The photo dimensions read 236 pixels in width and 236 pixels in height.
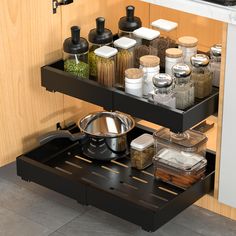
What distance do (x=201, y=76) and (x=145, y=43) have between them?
0.29 metres

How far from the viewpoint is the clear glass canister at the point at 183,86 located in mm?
2789

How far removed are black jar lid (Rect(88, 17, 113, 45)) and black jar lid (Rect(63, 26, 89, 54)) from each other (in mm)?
30

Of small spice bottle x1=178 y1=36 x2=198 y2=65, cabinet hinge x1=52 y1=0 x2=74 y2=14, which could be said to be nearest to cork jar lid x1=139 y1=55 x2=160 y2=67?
small spice bottle x1=178 y1=36 x2=198 y2=65

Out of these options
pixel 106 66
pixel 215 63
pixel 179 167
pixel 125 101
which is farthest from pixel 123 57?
pixel 179 167

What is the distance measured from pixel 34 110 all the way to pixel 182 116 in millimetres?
626

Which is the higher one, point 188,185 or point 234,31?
point 234,31

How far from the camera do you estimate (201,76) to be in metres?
2.84

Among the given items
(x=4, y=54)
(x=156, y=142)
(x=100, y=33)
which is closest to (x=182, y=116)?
(x=156, y=142)

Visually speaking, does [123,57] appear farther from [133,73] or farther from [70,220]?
[70,220]

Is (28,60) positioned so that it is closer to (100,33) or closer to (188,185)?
(100,33)

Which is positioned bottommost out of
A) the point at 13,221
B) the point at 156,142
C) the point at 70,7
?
the point at 13,221

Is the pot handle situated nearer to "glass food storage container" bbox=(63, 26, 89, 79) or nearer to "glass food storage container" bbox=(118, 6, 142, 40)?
"glass food storage container" bbox=(63, 26, 89, 79)

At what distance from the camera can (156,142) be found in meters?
2.96

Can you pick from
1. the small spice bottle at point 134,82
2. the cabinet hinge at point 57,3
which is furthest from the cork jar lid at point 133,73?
the cabinet hinge at point 57,3
